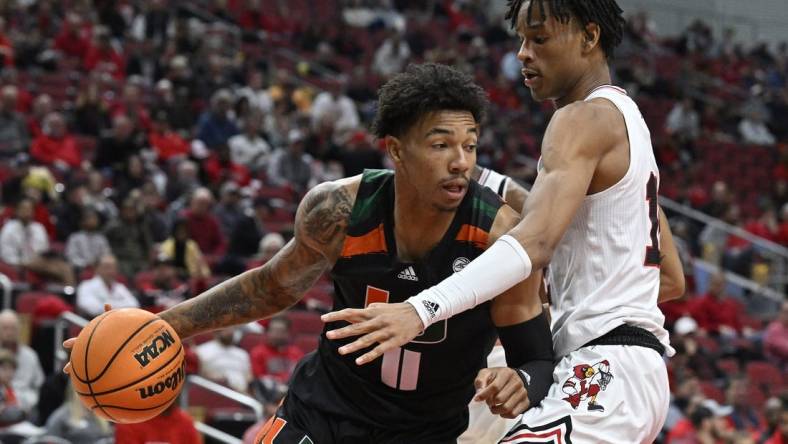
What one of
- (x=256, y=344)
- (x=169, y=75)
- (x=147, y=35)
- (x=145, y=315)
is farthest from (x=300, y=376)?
(x=147, y=35)

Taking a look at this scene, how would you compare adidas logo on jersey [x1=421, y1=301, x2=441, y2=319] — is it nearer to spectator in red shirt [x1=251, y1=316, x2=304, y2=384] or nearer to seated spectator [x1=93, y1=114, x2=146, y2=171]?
spectator in red shirt [x1=251, y1=316, x2=304, y2=384]

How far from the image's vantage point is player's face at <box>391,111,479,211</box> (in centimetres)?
378

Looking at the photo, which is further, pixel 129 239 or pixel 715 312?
pixel 715 312

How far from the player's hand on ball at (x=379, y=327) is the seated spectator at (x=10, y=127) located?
10102mm

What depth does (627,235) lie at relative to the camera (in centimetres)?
370

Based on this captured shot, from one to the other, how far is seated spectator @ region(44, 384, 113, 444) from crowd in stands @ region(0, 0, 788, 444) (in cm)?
1

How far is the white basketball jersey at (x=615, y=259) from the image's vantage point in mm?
3676

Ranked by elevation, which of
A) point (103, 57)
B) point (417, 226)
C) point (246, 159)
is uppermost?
point (417, 226)

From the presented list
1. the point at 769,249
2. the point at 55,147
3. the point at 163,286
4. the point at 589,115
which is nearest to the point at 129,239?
the point at 163,286

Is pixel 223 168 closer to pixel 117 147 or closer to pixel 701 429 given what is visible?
pixel 117 147

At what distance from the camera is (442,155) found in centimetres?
378

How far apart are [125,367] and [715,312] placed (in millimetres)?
11167

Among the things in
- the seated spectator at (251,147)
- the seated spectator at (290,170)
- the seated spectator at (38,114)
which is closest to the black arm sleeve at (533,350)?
the seated spectator at (38,114)

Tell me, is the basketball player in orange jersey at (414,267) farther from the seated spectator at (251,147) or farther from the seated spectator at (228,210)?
the seated spectator at (251,147)
